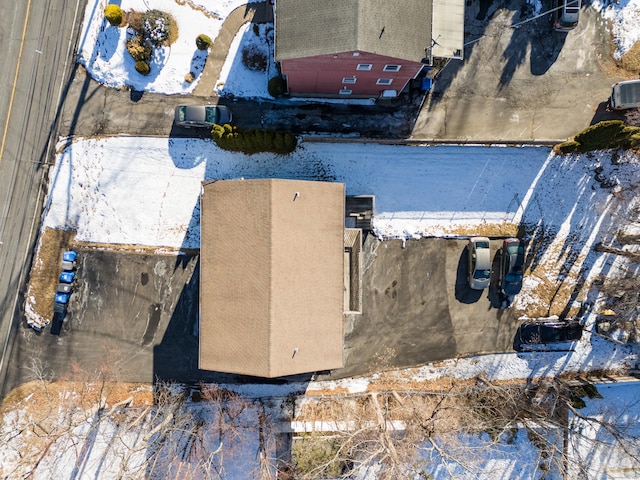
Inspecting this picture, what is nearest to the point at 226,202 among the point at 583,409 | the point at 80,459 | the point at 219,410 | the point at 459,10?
the point at 219,410

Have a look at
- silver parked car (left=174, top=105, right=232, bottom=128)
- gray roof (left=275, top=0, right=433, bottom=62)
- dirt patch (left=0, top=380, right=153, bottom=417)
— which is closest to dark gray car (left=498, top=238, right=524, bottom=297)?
gray roof (left=275, top=0, right=433, bottom=62)

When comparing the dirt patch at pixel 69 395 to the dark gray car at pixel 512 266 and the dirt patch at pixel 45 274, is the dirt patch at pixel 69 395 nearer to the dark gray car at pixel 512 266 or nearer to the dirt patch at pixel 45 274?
the dirt patch at pixel 45 274

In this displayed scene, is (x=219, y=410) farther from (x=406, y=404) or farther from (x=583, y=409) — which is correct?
(x=583, y=409)

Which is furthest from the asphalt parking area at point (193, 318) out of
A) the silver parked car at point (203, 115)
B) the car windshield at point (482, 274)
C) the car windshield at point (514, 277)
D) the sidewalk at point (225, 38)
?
the sidewalk at point (225, 38)

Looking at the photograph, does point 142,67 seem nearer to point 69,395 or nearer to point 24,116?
point 24,116

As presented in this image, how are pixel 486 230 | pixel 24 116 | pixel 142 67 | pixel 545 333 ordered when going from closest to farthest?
pixel 142 67
pixel 24 116
pixel 486 230
pixel 545 333

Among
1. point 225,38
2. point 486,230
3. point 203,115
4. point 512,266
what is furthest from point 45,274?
point 512,266
